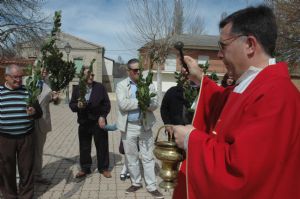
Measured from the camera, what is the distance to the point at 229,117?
6.81 feet

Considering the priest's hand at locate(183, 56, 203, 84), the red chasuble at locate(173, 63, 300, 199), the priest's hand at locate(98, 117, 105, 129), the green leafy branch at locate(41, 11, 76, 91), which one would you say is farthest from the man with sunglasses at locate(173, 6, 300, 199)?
the priest's hand at locate(98, 117, 105, 129)

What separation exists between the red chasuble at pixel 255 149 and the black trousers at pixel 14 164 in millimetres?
3926

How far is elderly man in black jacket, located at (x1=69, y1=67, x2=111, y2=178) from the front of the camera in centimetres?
689

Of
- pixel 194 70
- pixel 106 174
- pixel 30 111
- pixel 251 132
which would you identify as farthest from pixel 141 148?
pixel 251 132

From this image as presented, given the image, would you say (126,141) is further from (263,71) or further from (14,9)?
(14,9)

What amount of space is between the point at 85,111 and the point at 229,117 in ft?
17.0

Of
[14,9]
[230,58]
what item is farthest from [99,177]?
[14,9]

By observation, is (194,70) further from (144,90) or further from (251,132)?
(144,90)

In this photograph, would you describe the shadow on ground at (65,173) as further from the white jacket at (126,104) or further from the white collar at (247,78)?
the white collar at (247,78)

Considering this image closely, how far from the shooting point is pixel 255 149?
1768 mm

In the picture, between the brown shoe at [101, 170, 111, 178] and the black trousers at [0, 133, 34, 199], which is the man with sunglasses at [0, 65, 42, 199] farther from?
A: the brown shoe at [101, 170, 111, 178]

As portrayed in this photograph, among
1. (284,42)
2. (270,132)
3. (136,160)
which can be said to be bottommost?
(136,160)

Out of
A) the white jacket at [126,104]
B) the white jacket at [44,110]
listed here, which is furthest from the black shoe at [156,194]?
the white jacket at [44,110]

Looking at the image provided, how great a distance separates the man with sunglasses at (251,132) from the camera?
1.79 metres
